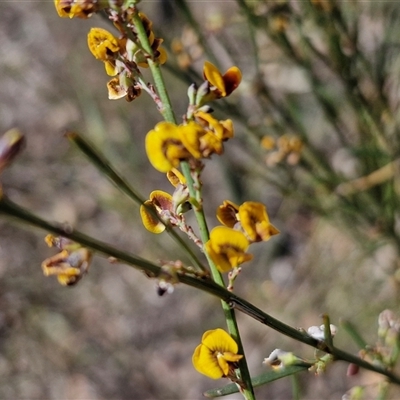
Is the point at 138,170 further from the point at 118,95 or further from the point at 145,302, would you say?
the point at 118,95

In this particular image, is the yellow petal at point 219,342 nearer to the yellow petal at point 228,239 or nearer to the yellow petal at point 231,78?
the yellow petal at point 228,239

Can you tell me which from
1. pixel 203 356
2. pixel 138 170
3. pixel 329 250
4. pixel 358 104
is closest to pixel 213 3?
pixel 138 170

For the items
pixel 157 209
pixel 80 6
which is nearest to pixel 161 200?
pixel 157 209

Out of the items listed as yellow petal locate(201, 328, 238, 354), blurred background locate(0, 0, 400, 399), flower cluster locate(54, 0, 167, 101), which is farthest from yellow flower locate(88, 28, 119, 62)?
blurred background locate(0, 0, 400, 399)

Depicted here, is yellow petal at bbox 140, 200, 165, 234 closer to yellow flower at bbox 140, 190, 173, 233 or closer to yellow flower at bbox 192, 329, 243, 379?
yellow flower at bbox 140, 190, 173, 233

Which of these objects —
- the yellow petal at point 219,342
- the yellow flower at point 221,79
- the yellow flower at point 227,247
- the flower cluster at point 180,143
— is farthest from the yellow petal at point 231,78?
the yellow petal at point 219,342
